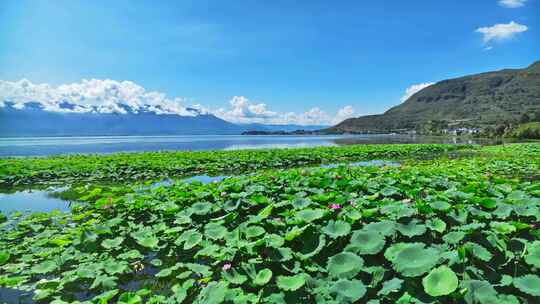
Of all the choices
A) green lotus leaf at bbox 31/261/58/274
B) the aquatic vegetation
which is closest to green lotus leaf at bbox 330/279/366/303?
green lotus leaf at bbox 31/261/58/274

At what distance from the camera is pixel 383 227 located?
363 centimetres

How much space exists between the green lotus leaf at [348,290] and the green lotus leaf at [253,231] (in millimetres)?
1427

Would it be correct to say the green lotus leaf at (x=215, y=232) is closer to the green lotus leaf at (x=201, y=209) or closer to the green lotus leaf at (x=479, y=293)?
the green lotus leaf at (x=201, y=209)

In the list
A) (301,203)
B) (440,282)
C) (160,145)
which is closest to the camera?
(440,282)

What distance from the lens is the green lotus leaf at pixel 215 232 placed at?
4139 millimetres

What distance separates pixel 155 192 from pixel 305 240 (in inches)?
181

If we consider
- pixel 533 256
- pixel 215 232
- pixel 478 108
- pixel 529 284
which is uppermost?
pixel 478 108

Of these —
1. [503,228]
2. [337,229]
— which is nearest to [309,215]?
[337,229]

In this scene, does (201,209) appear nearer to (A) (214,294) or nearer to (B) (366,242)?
(A) (214,294)

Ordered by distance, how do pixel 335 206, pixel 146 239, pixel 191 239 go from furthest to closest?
pixel 335 206
pixel 146 239
pixel 191 239

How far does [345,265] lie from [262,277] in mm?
869

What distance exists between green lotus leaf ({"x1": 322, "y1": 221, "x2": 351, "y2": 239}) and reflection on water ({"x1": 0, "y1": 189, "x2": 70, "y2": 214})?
25.0 ft

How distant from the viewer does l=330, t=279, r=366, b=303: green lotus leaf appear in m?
2.53

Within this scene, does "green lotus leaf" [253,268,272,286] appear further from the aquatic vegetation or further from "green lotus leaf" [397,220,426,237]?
the aquatic vegetation
